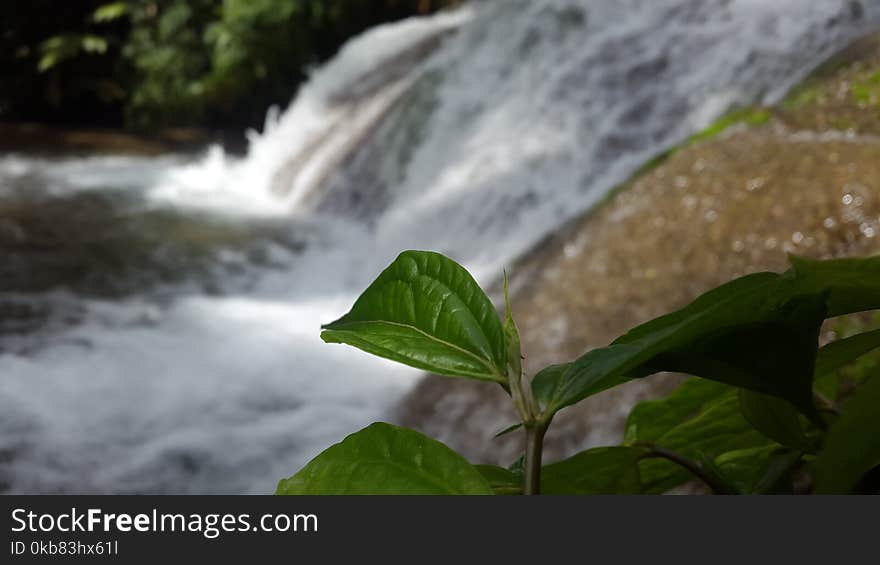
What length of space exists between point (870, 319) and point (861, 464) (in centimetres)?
186

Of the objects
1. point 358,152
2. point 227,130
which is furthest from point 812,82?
point 227,130

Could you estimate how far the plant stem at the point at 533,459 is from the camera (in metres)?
0.39

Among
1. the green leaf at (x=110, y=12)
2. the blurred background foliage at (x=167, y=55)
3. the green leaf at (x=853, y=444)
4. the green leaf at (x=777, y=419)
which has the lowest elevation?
the green leaf at (x=853, y=444)

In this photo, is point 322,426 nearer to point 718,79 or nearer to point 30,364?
point 30,364

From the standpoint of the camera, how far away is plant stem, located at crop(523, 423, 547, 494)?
39cm

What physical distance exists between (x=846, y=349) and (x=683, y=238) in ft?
7.26

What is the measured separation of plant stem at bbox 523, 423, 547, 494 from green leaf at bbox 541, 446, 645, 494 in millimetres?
69

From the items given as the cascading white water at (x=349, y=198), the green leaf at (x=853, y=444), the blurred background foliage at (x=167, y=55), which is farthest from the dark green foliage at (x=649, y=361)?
the blurred background foliage at (x=167, y=55)

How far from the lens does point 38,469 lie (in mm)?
2557

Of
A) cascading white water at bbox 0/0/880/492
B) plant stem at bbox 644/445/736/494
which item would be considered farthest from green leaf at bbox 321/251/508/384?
cascading white water at bbox 0/0/880/492

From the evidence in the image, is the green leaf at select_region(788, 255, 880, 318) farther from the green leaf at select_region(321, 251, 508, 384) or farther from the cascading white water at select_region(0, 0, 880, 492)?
the cascading white water at select_region(0, 0, 880, 492)

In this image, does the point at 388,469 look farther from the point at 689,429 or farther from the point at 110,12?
the point at 110,12

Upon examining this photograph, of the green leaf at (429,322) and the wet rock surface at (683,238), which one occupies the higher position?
the wet rock surface at (683,238)

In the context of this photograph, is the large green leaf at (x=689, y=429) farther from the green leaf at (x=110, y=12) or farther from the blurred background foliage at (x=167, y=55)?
the green leaf at (x=110, y=12)
